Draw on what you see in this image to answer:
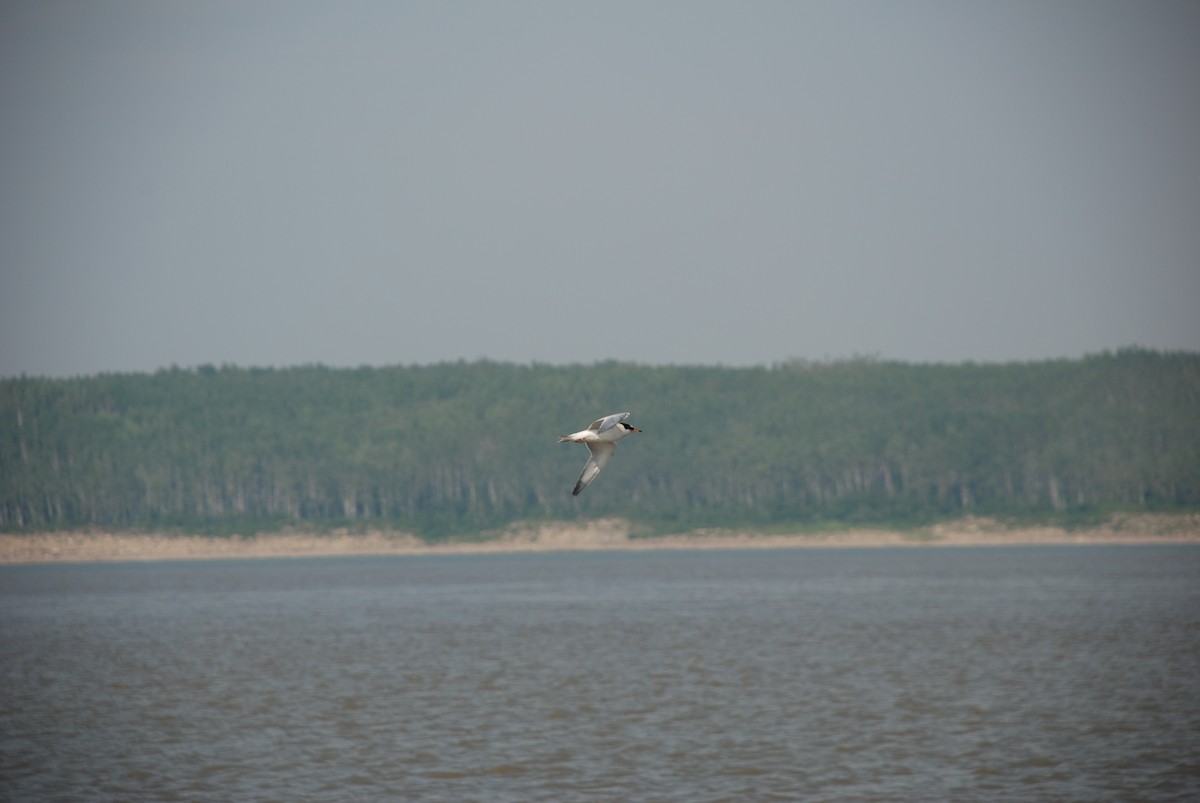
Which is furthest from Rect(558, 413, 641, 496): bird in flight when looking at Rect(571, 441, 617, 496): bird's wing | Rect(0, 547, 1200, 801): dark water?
Rect(0, 547, 1200, 801): dark water

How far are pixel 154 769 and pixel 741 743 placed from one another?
18122 millimetres

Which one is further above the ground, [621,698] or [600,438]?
[600,438]

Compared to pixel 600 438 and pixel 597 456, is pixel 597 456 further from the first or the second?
pixel 600 438

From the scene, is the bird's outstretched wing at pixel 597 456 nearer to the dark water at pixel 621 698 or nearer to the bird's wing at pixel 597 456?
the bird's wing at pixel 597 456

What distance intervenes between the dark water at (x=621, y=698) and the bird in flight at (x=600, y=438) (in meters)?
17.7

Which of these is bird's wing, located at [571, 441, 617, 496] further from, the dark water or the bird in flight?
the dark water

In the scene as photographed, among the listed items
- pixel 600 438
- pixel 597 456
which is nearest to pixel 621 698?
pixel 597 456

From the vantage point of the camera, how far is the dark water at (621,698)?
38.5 m

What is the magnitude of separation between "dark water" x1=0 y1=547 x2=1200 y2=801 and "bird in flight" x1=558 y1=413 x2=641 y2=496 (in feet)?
57.9

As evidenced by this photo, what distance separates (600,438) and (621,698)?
3503 centimetres

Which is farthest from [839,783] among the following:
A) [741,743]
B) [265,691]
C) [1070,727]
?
[265,691]

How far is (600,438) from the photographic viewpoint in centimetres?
2009

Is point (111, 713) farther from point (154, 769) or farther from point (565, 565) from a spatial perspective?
point (565, 565)

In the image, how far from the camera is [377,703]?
5325cm
